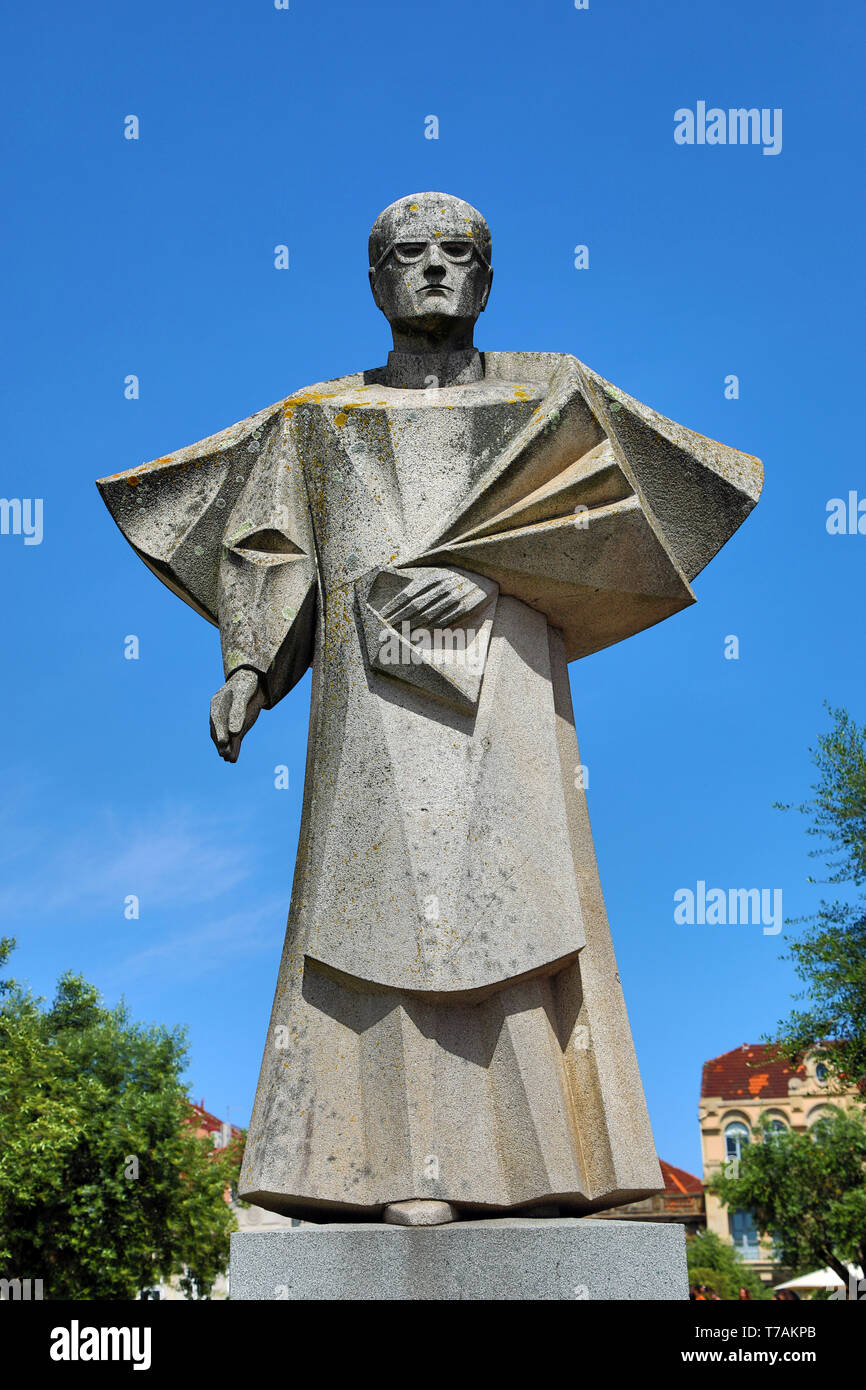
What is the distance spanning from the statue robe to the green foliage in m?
46.7

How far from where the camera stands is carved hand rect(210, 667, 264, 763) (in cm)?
593

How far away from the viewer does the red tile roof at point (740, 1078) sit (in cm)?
6212

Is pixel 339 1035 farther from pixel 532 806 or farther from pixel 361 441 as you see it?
pixel 361 441

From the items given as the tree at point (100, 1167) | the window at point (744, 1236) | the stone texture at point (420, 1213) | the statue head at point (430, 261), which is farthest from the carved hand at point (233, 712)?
the window at point (744, 1236)

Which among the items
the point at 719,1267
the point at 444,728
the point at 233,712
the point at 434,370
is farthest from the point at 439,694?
the point at 719,1267

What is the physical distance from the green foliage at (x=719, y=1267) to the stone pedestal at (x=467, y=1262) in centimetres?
4693

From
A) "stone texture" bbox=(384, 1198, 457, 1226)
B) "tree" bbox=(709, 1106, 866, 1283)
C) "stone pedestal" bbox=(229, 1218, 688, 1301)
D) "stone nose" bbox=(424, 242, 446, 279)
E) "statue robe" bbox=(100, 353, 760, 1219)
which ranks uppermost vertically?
"stone nose" bbox=(424, 242, 446, 279)

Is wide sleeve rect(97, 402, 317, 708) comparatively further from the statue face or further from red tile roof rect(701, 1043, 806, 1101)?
red tile roof rect(701, 1043, 806, 1101)

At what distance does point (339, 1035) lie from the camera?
550 cm

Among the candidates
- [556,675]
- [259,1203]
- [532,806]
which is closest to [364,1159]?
[259,1203]

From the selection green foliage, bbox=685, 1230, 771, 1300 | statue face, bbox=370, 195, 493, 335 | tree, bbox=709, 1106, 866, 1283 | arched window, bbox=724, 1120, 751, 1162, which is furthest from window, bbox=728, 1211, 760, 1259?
statue face, bbox=370, 195, 493, 335

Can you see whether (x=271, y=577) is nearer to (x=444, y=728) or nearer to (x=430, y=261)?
(x=444, y=728)

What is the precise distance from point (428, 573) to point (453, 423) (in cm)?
72

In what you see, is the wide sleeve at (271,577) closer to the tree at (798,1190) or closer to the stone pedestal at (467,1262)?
the stone pedestal at (467,1262)
